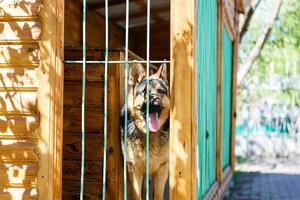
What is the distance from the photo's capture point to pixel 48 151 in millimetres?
3996

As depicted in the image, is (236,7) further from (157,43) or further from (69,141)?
(69,141)

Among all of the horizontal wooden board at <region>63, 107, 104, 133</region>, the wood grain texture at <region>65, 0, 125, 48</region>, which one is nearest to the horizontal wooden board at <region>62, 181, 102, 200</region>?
the horizontal wooden board at <region>63, 107, 104, 133</region>

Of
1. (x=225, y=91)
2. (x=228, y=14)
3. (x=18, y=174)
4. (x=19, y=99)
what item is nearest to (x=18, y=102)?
(x=19, y=99)

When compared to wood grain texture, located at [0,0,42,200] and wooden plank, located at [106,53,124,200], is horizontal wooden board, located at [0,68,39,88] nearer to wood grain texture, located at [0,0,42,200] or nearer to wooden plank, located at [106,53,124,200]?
wood grain texture, located at [0,0,42,200]

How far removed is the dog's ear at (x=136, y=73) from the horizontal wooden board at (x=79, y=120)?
0.50 meters

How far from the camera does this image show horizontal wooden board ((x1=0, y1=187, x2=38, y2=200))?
13.2 ft

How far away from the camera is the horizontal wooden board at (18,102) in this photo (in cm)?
407

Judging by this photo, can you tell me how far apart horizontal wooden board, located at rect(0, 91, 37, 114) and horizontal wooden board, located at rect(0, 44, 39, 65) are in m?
0.26

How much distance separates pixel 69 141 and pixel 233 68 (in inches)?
249

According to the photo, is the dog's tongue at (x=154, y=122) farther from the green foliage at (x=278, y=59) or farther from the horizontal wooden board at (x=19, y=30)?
the green foliage at (x=278, y=59)

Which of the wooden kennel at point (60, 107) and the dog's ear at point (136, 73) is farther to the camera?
the dog's ear at point (136, 73)

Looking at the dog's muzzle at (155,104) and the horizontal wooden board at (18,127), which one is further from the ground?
the dog's muzzle at (155,104)

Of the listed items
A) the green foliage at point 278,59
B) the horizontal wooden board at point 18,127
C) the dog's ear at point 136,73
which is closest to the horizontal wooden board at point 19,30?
the horizontal wooden board at point 18,127

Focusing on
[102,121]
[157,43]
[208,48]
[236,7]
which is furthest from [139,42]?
[102,121]
